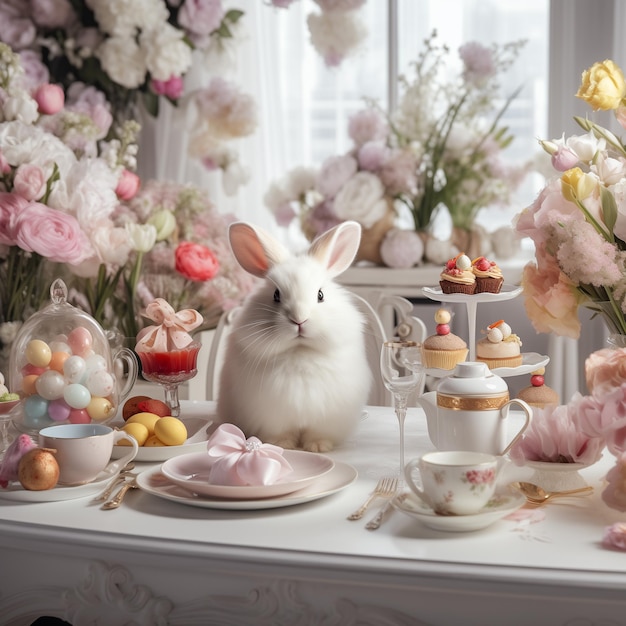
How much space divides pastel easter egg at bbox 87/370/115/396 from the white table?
0.30 m

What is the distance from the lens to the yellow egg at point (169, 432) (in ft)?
5.34

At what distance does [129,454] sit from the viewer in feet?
5.00

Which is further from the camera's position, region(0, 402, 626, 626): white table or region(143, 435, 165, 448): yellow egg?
region(143, 435, 165, 448): yellow egg

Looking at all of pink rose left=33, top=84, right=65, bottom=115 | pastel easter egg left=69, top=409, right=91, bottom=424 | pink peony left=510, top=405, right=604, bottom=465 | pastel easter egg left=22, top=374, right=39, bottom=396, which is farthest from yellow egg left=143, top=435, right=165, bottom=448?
pink rose left=33, top=84, right=65, bottom=115

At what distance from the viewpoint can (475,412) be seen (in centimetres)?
142

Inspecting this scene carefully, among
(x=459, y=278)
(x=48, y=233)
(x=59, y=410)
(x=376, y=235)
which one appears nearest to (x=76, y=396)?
(x=59, y=410)

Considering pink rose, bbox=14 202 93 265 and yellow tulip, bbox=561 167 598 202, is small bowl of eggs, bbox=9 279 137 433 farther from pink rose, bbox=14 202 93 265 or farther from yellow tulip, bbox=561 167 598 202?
yellow tulip, bbox=561 167 598 202

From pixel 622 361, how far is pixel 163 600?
741 mm

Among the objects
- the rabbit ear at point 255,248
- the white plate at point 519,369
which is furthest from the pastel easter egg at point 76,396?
the white plate at point 519,369

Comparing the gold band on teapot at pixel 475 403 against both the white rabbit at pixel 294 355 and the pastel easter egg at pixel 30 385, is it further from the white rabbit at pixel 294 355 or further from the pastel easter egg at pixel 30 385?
the pastel easter egg at pixel 30 385

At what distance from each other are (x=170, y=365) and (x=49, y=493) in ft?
1.33

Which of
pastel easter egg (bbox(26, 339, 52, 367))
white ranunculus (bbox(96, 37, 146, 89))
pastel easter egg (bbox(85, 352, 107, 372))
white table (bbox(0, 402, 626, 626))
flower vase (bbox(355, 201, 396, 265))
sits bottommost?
white table (bbox(0, 402, 626, 626))

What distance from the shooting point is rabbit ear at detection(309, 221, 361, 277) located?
178cm

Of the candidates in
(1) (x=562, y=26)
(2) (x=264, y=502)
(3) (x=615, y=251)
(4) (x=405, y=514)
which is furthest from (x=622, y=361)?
(1) (x=562, y=26)
